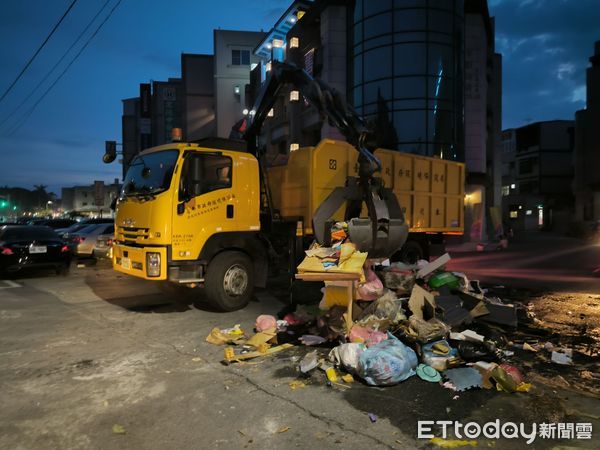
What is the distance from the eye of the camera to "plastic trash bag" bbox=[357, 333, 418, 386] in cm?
423

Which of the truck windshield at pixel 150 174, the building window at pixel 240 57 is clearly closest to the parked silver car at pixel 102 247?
the truck windshield at pixel 150 174

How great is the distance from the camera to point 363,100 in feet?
71.6

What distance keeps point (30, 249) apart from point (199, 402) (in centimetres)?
977

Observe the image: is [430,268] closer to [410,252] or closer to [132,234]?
[410,252]

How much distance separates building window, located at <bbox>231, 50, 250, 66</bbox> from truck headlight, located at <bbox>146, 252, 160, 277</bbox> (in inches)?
1403

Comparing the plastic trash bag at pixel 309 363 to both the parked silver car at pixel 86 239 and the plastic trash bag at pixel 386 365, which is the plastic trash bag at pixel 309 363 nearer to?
the plastic trash bag at pixel 386 365

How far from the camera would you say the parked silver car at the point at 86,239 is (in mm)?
15141

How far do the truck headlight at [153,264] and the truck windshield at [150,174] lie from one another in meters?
1.03

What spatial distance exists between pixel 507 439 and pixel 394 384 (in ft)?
3.89

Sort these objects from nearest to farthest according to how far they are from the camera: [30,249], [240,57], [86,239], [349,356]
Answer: [349,356] < [30,249] < [86,239] < [240,57]

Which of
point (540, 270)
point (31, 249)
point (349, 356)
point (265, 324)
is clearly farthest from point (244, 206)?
point (540, 270)

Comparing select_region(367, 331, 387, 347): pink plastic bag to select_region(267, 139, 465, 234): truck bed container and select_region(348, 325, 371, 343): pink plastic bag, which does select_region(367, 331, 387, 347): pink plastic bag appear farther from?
select_region(267, 139, 465, 234): truck bed container

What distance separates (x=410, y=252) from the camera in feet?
37.6

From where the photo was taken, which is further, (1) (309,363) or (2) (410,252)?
(2) (410,252)
